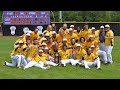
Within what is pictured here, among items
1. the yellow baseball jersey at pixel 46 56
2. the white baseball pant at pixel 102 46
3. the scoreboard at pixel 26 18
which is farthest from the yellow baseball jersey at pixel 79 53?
the scoreboard at pixel 26 18

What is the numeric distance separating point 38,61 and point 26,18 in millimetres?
13692

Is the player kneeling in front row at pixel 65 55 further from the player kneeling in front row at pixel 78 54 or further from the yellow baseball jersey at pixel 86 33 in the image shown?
the yellow baseball jersey at pixel 86 33

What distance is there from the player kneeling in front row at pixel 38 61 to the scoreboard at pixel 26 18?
1281 cm

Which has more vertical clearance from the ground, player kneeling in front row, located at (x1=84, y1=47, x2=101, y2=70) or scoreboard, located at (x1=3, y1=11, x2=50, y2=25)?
scoreboard, located at (x1=3, y1=11, x2=50, y2=25)

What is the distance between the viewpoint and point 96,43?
30.7 ft

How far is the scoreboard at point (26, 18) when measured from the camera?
71.1 ft

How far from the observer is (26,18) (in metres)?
22.0

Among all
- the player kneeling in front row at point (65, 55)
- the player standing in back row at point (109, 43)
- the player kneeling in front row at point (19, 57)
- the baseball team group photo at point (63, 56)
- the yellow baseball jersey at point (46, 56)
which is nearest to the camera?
the baseball team group photo at point (63, 56)

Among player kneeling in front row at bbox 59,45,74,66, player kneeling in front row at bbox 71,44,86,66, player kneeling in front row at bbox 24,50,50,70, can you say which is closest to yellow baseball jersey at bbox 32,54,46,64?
player kneeling in front row at bbox 24,50,50,70

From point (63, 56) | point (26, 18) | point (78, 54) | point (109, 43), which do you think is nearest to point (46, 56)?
point (63, 56)

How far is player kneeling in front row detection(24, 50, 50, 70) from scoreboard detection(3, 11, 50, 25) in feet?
42.0

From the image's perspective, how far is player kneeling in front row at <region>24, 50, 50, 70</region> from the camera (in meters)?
8.44

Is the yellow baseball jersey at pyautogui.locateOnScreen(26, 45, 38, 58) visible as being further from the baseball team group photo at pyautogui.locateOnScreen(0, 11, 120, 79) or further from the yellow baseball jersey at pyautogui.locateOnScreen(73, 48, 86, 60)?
the yellow baseball jersey at pyautogui.locateOnScreen(73, 48, 86, 60)
